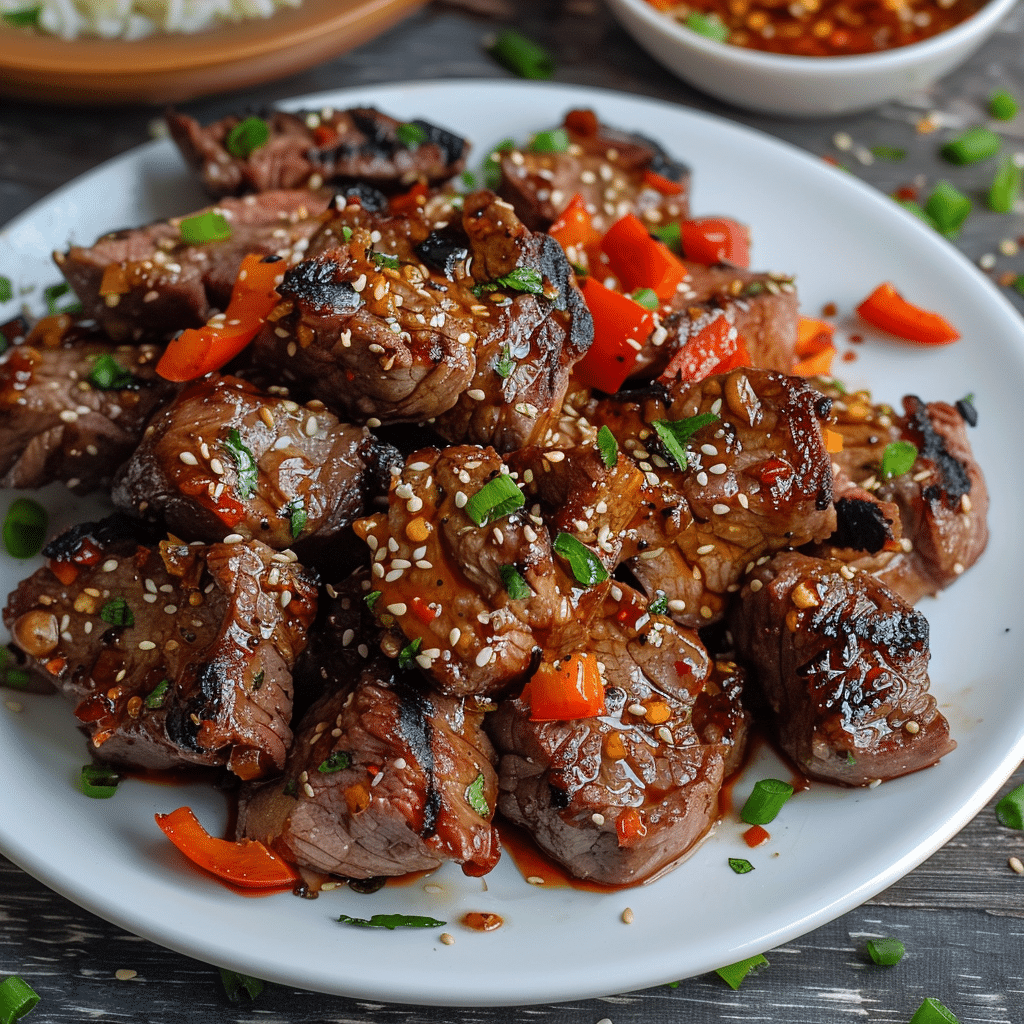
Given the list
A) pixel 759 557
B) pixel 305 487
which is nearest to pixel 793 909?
pixel 759 557

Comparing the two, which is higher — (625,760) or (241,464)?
(241,464)

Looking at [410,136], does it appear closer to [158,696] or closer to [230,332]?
[230,332]

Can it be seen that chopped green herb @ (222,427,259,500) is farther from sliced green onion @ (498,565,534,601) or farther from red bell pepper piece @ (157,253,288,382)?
sliced green onion @ (498,565,534,601)

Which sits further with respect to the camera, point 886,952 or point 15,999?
point 886,952

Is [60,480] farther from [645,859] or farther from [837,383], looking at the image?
[837,383]

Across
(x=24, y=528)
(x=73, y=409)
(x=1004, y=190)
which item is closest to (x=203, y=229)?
(x=73, y=409)

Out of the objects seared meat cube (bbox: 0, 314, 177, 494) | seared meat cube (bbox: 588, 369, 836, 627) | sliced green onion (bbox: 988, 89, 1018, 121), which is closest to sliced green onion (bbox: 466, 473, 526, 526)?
seared meat cube (bbox: 588, 369, 836, 627)
